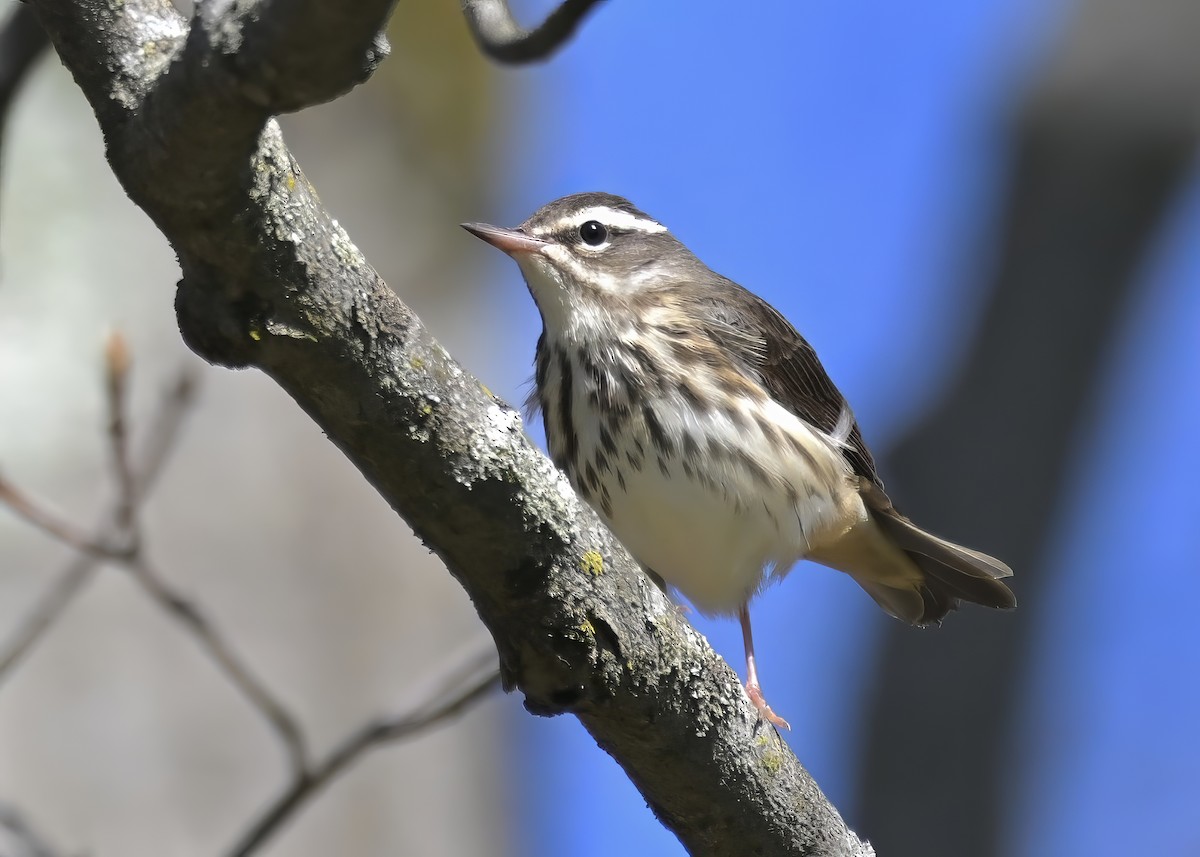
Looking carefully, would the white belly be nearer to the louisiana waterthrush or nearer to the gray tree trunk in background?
the louisiana waterthrush

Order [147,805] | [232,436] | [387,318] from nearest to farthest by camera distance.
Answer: [387,318] < [147,805] < [232,436]

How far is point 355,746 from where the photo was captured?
3.21 metres

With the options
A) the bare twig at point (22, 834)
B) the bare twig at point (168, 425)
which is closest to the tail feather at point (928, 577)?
the bare twig at point (168, 425)

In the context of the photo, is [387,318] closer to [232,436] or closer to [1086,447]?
[232,436]

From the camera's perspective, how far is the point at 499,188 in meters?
7.61

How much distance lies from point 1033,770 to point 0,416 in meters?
5.14

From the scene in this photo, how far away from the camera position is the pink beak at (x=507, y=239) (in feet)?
13.6

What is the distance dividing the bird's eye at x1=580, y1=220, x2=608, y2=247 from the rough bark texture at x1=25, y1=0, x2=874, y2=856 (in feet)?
6.93

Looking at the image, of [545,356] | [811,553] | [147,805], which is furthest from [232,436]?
[811,553]

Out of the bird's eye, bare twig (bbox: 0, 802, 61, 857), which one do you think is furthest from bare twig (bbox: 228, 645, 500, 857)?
the bird's eye

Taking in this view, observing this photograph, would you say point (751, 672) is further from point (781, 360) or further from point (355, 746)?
point (355, 746)

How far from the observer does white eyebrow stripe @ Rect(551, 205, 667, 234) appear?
14.9ft

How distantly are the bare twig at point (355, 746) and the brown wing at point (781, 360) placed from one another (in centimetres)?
149

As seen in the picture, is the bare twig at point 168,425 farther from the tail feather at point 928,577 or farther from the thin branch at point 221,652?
the tail feather at point 928,577
